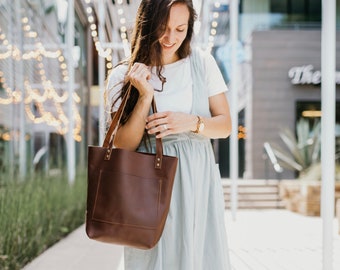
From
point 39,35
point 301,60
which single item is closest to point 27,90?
point 39,35

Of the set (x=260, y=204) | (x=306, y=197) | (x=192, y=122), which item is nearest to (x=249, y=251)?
(x=192, y=122)

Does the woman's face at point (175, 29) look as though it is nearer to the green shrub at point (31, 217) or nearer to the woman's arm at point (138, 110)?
the woman's arm at point (138, 110)

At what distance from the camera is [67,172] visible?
6.39 m

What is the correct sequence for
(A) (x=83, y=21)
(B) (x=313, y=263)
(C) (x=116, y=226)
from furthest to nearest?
(A) (x=83, y=21)
(B) (x=313, y=263)
(C) (x=116, y=226)

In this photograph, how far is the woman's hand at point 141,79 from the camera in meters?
1.36

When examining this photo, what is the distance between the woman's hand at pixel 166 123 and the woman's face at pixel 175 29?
0.21 m

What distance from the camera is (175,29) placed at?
1.44m

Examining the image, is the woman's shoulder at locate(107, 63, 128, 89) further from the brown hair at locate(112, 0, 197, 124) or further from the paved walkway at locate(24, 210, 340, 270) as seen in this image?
the paved walkway at locate(24, 210, 340, 270)

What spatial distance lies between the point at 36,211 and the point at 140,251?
93.7 inches

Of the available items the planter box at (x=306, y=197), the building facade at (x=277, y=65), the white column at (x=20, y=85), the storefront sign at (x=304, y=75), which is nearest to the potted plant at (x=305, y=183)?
the planter box at (x=306, y=197)

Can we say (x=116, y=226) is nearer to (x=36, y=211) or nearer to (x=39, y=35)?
(x=36, y=211)

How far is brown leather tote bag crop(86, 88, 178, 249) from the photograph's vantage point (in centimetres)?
133

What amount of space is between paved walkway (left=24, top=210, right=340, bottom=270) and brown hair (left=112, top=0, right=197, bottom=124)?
206 centimetres

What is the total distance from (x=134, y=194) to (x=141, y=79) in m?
0.28
